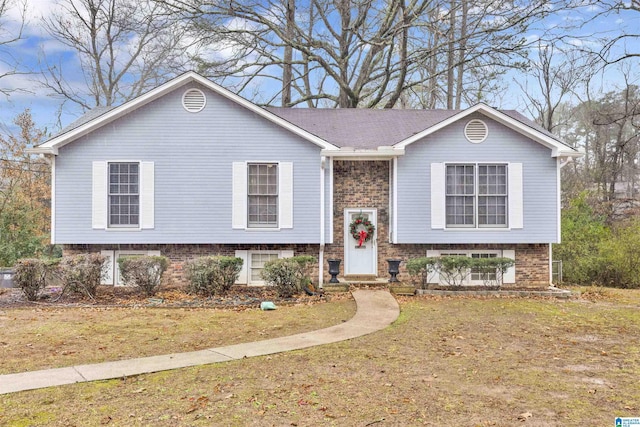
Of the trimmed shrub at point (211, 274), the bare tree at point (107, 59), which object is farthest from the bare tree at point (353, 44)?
the trimmed shrub at point (211, 274)

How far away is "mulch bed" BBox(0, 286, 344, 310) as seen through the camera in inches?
396

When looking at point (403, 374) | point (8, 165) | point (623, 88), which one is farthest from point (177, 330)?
point (623, 88)

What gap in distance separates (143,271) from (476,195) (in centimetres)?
878

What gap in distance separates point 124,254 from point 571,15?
12.6m

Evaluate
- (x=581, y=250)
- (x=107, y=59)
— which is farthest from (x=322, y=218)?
(x=107, y=59)

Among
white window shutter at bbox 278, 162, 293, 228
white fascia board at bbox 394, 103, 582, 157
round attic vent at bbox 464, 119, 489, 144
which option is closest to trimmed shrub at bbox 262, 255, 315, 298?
white window shutter at bbox 278, 162, 293, 228

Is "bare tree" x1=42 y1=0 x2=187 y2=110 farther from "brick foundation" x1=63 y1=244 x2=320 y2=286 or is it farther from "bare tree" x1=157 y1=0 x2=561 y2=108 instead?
"brick foundation" x1=63 y1=244 x2=320 y2=286

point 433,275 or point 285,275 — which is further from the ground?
point 285,275

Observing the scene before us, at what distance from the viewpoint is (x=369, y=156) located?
1283 centimetres

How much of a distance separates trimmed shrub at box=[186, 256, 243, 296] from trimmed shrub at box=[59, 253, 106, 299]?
210 cm

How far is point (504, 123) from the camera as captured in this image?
12703 mm

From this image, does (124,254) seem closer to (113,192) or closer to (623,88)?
(113,192)

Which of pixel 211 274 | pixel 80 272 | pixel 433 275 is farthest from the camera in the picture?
pixel 433 275

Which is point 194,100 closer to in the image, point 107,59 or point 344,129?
point 344,129
